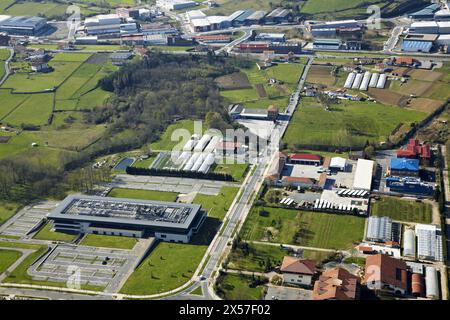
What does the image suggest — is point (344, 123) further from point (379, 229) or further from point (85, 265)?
point (85, 265)

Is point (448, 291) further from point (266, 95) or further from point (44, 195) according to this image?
point (266, 95)

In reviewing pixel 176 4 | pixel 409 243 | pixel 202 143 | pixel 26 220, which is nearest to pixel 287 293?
pixel 409 243

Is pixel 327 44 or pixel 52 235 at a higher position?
pixel 327 44

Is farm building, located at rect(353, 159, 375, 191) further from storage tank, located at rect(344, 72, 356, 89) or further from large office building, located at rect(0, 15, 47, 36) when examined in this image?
large office building, located at rect(0, 15, 47, 36)

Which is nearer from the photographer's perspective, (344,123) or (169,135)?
(344,123)

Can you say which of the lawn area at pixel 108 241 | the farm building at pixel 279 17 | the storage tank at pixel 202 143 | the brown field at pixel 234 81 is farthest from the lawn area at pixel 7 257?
the farm building at pixel 279 17

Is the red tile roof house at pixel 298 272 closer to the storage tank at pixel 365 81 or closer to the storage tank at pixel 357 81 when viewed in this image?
the storage tank at pixel 365 81

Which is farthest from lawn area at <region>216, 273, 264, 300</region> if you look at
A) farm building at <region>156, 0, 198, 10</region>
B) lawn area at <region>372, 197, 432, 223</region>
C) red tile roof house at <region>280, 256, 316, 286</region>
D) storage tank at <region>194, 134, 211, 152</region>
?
farm building at <region>156, 0, 198, 10</region>
